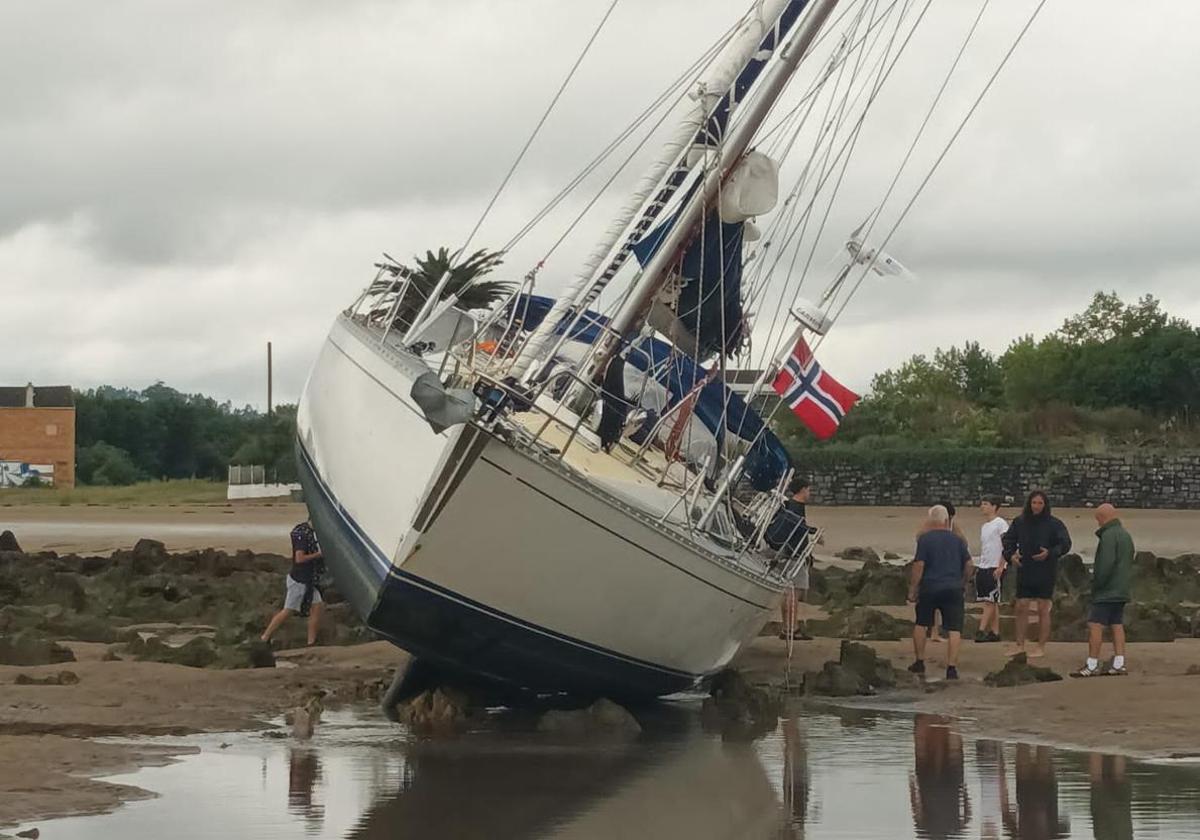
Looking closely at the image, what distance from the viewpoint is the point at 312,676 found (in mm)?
18844

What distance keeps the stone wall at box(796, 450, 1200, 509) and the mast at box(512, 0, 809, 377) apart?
44.7 m

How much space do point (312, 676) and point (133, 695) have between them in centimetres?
252

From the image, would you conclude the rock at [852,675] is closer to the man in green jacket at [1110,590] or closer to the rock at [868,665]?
the rock at [868,665]

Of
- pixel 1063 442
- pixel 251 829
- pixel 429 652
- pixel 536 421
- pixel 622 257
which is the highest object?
pixel 1063 442

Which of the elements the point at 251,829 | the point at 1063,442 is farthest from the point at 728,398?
the point at 1063,442

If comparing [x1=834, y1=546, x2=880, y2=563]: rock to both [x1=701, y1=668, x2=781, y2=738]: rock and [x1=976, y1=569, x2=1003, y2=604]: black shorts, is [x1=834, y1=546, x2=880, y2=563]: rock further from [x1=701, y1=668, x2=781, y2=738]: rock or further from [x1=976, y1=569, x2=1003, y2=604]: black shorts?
[x1=701, y1=668, x2=781, y2=738]: rock

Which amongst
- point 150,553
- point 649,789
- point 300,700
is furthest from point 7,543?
point 649,789

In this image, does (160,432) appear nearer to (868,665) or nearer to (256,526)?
(256,526)

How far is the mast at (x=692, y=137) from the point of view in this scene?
645 inches

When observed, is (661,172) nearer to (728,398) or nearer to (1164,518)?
(728,398)

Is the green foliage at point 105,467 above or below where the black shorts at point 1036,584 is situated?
above

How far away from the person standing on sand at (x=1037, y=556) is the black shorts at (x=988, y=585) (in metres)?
2.90

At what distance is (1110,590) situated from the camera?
61.3 ft

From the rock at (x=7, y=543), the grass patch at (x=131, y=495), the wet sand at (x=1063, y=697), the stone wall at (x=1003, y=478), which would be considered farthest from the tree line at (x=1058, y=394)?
the wet sand at (x=1063, y=697)
